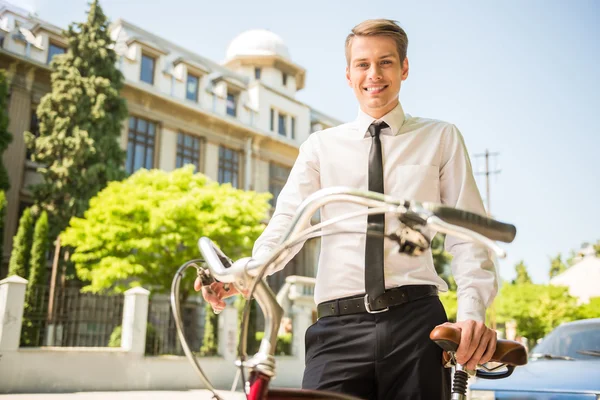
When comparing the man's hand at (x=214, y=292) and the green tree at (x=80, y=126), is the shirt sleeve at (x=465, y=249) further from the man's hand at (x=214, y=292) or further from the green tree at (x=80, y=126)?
the green tree at (x=80, y=126)

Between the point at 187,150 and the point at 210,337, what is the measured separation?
30.0 feet

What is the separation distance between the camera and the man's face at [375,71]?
1.76 m

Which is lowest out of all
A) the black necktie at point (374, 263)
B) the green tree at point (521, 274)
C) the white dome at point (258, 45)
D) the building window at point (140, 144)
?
the black necktie at point (374, 263)

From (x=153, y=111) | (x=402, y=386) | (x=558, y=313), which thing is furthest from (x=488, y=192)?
(x=402, y=386)

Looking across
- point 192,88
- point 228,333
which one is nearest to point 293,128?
point 192,88

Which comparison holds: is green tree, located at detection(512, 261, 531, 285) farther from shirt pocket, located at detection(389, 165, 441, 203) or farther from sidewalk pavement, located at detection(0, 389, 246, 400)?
shirt pocket, located at detection(389, 165, 441, 203)

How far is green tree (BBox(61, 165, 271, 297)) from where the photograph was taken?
1271 cm

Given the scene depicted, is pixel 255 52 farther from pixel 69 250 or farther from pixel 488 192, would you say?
pixel 69 250

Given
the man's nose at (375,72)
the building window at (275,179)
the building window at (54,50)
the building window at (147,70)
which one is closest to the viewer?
the man's nose at (375,72)

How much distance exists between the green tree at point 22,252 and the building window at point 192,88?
334 inches

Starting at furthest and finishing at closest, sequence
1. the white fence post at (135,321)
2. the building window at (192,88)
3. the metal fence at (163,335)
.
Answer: the building window at (192,88)
the metal fence at (163,335)
the white fence post at (135,321)

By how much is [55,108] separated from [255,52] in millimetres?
12382

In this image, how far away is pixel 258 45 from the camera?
26969 millimetres

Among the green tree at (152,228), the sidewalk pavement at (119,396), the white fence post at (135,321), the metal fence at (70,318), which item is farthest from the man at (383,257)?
the green tree at (152,228)
